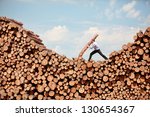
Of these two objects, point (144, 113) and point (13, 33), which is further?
point (13, 33)

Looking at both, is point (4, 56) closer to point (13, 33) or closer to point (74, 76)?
point (13, 33)

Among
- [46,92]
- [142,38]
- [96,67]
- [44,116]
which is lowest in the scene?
[44,116]

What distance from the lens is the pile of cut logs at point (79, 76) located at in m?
5.02

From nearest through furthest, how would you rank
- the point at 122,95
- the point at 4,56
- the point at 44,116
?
the point at 44,116 < the point at 122,95 < the point at 4,56

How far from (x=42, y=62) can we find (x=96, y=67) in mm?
789

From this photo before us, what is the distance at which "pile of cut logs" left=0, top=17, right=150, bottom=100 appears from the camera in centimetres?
502

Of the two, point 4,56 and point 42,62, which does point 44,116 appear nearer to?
point 42,62

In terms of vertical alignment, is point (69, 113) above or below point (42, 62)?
below

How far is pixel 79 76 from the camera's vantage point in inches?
200

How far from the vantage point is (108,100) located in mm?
4945

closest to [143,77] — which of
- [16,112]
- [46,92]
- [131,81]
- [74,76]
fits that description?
[131,81]

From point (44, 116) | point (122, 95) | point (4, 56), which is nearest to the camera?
point (44, 116)

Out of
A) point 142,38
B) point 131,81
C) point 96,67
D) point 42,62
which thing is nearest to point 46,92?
point 42,62

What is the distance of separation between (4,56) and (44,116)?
4.00 ft
